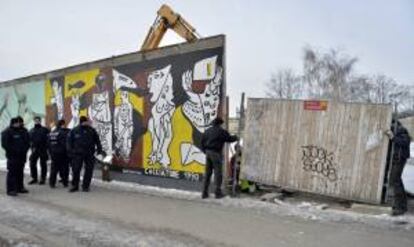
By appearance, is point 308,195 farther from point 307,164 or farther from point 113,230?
point 113,230

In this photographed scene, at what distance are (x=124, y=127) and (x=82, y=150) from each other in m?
2.19

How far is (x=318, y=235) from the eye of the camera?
9250 millimetres

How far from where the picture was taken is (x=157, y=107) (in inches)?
635

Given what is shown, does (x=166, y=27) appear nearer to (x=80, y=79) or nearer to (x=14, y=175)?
(x=80, y=79)

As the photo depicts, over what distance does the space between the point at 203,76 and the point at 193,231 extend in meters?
5.63

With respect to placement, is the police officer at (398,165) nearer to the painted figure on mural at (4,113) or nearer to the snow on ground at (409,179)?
the snow on ground at (409,179)

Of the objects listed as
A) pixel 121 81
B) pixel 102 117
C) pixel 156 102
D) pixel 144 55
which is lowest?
pixel 102 117

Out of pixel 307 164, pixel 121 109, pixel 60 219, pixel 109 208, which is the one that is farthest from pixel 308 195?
pixel 121 109

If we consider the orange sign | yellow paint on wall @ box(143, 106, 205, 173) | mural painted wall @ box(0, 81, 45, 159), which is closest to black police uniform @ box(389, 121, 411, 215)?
the orange sign

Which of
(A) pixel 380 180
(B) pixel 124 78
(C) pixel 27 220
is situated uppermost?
(B) pixel 124 78

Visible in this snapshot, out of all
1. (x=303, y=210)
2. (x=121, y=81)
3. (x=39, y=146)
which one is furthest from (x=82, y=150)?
(x=303, y=210)

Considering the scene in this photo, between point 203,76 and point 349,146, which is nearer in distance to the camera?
point 349,146

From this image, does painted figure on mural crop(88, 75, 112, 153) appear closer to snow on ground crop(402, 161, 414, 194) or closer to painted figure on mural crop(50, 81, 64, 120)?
painted figure on mural crop(50, 81, 64, 120)

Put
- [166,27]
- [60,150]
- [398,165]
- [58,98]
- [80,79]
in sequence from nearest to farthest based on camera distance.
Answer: [398,165] < [60,150] < [80,79] < [58,98] < [166,27]
